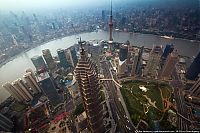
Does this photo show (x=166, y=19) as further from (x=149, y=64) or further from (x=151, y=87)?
(x=151, y=87)

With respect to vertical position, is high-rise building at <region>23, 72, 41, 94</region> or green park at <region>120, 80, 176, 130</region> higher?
high-rise building at <region>23, 72, 41, 94</region>

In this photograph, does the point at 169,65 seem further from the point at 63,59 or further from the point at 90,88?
the point at 63,59

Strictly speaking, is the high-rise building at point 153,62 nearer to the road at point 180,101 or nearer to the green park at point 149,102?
the green park at point 149,102

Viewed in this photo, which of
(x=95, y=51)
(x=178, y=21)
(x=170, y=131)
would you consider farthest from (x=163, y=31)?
(x=170, y=131)

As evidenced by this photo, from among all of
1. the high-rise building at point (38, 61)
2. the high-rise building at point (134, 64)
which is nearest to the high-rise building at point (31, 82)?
the high-rise building at point (38, 61)

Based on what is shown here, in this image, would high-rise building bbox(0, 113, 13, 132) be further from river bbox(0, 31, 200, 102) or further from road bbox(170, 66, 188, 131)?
→ road bbox(170, 66, 188, 131)

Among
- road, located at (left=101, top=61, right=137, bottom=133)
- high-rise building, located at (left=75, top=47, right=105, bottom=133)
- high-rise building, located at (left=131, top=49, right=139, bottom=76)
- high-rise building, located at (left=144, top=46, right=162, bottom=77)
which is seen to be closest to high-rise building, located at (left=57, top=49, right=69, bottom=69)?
road, located at (left=101, top=61, right=137, bottom=133)

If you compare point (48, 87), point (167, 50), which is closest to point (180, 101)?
point (167, 50)
